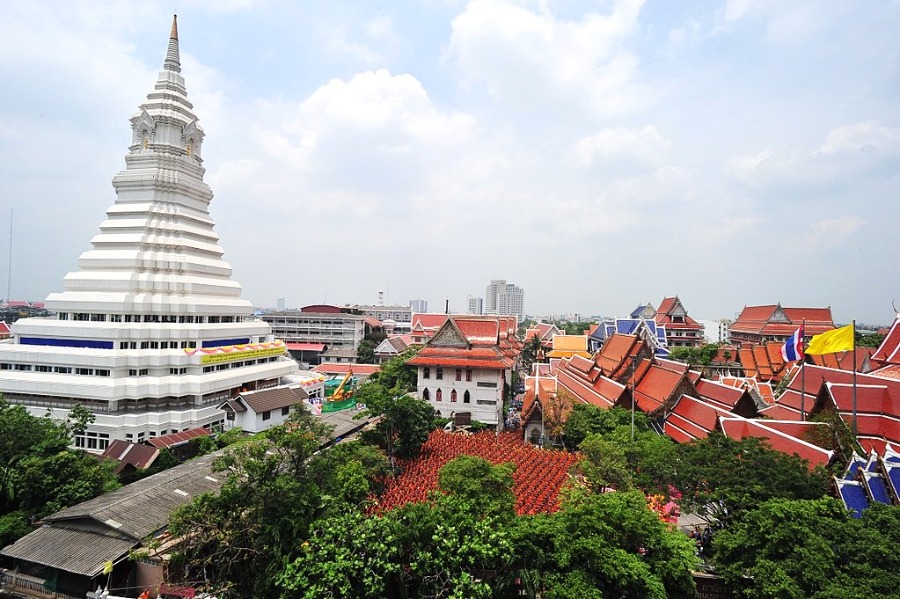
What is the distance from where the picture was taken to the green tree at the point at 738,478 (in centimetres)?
1296

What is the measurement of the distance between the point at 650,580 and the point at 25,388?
33161 mm

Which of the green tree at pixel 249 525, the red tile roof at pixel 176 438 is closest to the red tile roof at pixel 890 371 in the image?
the green tree at pixel 249 525

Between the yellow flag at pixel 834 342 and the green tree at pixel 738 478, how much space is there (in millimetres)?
6263

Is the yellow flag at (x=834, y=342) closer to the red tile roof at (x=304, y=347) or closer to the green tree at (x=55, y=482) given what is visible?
the green tree at (x=55, y=482)

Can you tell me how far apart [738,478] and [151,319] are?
31.5 metres

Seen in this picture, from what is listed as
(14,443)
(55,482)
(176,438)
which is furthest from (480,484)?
(176,438)

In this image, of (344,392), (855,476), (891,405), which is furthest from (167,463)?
(891,405)

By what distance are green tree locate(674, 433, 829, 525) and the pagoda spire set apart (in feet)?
136

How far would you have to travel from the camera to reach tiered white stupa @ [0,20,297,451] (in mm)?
24891

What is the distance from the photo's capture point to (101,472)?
16359mm

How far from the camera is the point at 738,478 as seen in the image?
43.9 ft

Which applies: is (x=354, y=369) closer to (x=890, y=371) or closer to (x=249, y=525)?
(x=249, y=525)

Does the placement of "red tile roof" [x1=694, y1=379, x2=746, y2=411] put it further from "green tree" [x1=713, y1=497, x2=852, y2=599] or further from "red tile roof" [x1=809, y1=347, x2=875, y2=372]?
"red tile roof" [x1=809, y1=347, x2=875, y2=372]

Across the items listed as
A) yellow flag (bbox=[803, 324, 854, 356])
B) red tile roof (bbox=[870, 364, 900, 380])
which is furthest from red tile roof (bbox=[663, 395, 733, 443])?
red tile roof (bbox=[870, 364, 900, 380])
